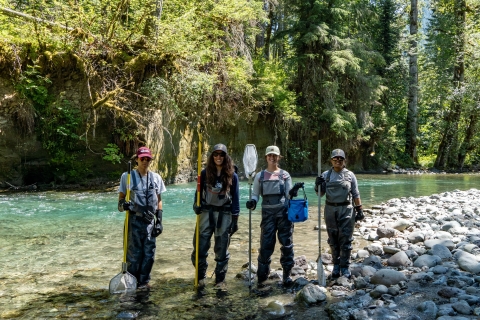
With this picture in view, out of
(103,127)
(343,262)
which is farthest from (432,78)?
(343,262)

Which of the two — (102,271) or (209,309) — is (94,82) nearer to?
(102,271)

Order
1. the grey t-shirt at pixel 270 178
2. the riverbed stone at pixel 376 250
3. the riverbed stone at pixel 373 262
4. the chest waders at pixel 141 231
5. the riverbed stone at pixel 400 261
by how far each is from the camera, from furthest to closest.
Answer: the riverbed stone at pixel 376 250 → the riverbed stone at pixel 373 262 → the riverbed stone at pixel 400 261 → the grey t-shirt at pixel 270 178 → the chest waders at pixel 141 231

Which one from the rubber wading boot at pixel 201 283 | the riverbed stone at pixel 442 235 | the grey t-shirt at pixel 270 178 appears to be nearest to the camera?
the rubber wading boot at pixel 201 283

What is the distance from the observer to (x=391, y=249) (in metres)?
5.96

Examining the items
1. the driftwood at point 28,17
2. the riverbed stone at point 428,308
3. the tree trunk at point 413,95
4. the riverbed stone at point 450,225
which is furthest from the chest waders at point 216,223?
the tree trunk at point 413,95

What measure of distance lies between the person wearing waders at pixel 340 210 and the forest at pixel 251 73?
35.0 feet

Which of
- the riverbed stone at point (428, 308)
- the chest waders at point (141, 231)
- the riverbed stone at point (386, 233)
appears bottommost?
the riverbed stone at point (428, 308)

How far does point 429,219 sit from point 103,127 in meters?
11.7

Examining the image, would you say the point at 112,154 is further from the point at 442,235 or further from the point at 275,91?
the point at 442,235

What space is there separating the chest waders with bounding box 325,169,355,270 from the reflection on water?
0.98 m

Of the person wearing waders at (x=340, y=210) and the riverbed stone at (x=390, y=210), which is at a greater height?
the person wearing waders at (x=340, y=210)

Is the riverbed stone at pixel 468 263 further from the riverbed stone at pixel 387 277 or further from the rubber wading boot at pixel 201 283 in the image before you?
the rubber wading boot at pixel 201 283

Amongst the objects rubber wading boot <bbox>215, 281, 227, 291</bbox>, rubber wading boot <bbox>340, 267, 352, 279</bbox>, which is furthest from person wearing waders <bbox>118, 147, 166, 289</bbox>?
rubber wading boot <bbox>340, 267, 352, 279</bbox>

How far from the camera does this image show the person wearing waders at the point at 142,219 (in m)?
4.71
